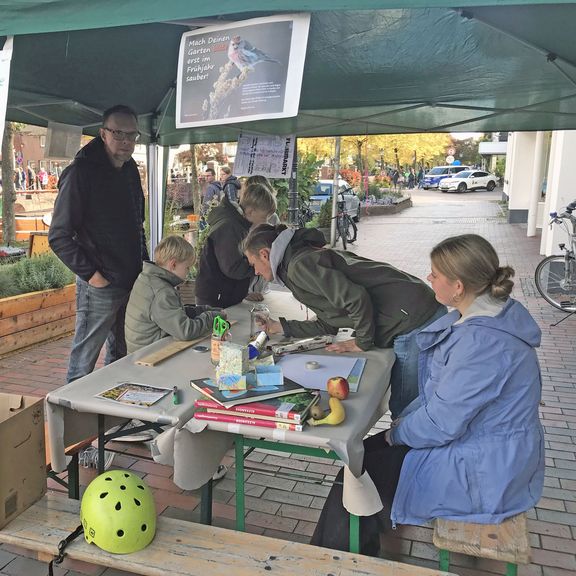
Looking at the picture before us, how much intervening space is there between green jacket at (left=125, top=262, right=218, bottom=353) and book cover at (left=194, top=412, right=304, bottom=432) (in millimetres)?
906

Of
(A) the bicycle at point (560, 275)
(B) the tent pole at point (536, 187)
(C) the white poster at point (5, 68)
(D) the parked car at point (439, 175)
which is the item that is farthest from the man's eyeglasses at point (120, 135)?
(D) the parked car at point (439, 175)

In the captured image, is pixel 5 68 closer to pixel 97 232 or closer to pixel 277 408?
pixel 97 232

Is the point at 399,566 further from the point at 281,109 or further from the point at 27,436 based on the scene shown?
the point at 281,109

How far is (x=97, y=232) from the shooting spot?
10.6ft

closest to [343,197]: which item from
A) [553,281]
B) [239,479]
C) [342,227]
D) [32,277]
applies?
[342,227]

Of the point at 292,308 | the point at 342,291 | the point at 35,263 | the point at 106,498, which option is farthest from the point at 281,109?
the point at 35,263

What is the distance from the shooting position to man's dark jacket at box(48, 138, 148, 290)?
10.1 feet

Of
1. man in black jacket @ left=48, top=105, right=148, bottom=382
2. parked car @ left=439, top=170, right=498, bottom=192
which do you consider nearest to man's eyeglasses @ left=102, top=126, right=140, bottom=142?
man in black jacket @ left=48, top=105, right=148, bottom=382

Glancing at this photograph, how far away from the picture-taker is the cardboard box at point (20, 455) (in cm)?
213

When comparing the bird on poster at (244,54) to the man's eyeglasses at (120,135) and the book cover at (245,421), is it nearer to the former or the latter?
the man's eyeglasses at (120,135)

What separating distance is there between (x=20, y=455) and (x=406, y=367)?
168 cm

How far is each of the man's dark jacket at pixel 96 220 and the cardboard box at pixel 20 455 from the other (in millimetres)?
1000

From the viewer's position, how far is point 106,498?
1.98 metres

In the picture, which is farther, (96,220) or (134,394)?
(96,220)
